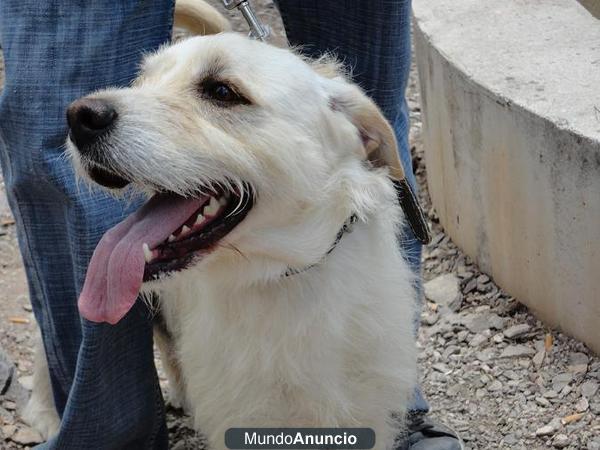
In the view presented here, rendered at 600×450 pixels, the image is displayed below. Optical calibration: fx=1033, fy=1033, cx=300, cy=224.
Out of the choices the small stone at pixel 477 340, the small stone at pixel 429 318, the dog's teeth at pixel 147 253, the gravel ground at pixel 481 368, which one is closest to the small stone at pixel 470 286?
the gravel ground at pixel 481 368

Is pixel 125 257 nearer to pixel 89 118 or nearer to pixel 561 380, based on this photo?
pixel 89 118

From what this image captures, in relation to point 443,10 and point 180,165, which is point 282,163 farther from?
point 443,10

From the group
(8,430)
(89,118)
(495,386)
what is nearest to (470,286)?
(495,386)

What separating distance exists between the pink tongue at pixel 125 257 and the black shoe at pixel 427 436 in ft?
3.87

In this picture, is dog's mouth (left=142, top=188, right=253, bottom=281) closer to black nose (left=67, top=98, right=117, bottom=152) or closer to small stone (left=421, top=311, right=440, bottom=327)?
black nose (left=67, top=98, right=117, bottom=152)

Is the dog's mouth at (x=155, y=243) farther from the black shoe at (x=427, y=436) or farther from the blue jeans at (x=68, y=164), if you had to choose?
the black shoe at (x=427, y=436)

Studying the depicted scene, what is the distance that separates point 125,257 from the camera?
235 cm

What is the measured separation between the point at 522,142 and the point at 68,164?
1.69m

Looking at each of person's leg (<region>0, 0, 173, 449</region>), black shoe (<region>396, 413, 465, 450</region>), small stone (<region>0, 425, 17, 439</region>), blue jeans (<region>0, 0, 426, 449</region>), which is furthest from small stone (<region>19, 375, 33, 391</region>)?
black shoe (<region>396, 413, 465, 450</region>)

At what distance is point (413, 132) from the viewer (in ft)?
16.9

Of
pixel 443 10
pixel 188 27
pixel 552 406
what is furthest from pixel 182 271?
pixel 443 10

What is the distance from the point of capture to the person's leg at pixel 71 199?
8.25 feet

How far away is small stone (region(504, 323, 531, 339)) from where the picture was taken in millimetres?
3842

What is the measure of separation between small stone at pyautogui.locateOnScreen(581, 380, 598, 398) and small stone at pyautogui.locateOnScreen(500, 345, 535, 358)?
26 centimetres
